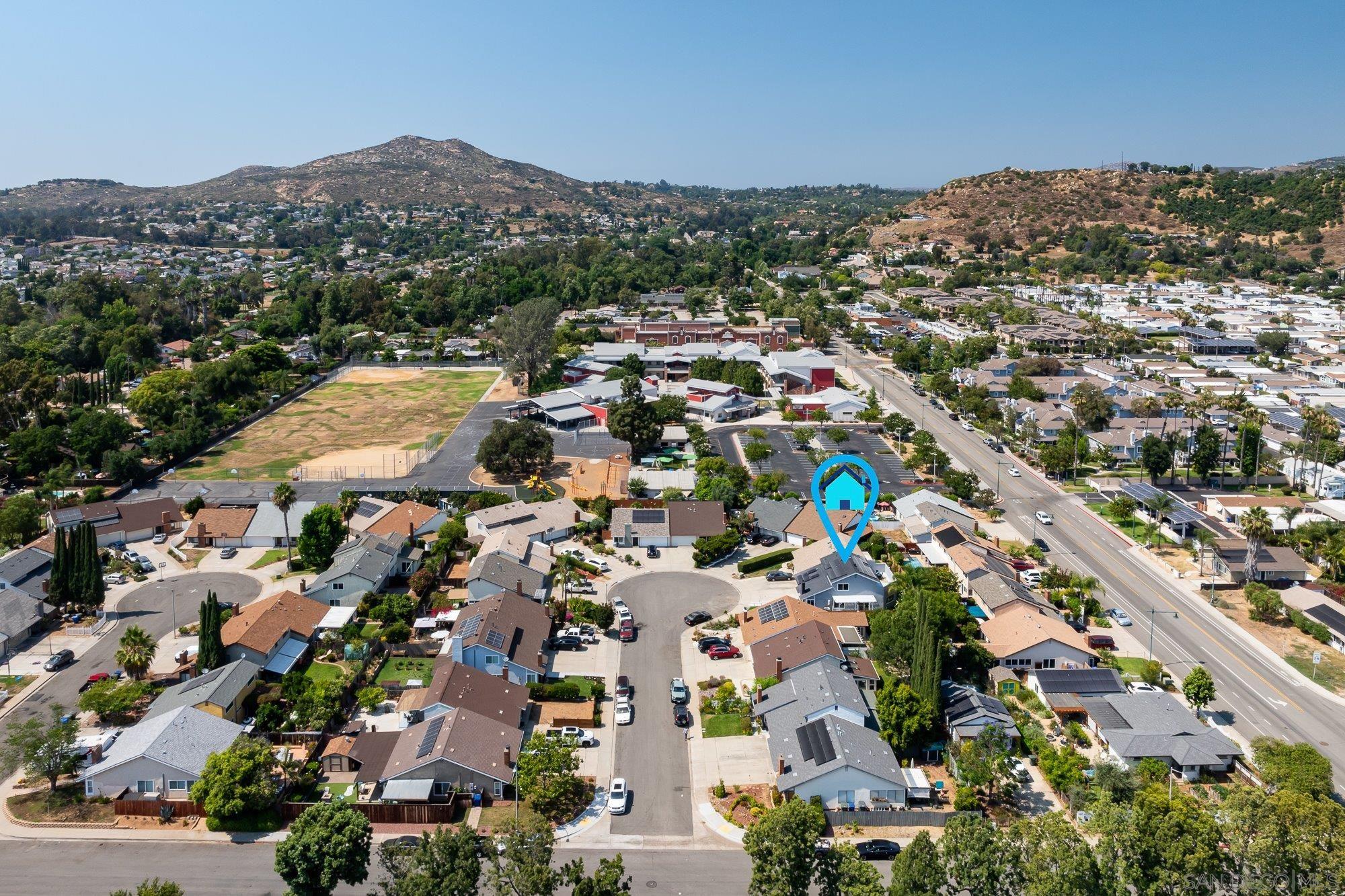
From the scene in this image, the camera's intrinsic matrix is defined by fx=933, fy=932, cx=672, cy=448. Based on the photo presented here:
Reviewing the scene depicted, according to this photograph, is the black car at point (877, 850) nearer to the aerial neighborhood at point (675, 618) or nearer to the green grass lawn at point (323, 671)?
the aerial neighborhood at point (675, 618)

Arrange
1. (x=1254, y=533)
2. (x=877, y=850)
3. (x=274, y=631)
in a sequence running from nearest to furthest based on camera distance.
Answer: (x=877, y=850), (x=274, y=631), (x=1254, y=533)

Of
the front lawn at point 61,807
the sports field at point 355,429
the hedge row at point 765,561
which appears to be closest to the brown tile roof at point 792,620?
the hedge row at point 765,561

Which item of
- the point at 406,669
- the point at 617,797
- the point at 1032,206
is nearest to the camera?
the point at 617,797

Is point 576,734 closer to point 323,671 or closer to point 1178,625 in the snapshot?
point 323,671

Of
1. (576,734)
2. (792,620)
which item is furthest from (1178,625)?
(576,734)

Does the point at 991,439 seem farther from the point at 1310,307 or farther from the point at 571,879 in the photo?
A: the point at 1310,307

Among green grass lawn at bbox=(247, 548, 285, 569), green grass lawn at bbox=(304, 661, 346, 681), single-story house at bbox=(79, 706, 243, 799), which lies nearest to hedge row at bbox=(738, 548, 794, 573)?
green grass lawn at bbox=(304, 661, 346, 681)
